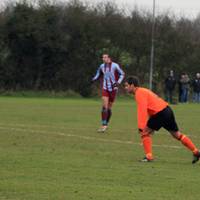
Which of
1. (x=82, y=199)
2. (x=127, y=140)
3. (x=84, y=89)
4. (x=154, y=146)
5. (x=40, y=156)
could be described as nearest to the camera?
(x=82, y=199)

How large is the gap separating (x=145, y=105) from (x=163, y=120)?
437mm

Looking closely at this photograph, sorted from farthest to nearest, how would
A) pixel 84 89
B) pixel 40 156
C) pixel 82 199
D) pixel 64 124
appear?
pixel 84 89, pixel 64 124, pixel 40 156, pixel 82 199

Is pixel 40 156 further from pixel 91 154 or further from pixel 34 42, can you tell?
pixel 34 42

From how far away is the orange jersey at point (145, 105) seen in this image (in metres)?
11.8

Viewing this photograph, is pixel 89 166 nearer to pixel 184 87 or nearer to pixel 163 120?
pixel 163 120

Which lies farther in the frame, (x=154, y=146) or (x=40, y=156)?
(x=154, y=146)

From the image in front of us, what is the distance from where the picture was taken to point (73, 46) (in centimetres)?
4681

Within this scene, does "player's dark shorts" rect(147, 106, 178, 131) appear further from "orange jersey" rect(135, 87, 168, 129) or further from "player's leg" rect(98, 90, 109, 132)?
"player's leg" rect(98, 90, 109, 132)

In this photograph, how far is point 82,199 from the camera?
26.5 feet

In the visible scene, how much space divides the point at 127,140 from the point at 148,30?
108ft

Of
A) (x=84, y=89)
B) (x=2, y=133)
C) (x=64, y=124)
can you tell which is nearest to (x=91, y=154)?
(x=2, y=133)

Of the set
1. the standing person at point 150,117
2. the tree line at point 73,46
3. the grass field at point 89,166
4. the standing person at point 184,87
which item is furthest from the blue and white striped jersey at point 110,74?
the tree line at point 73,46

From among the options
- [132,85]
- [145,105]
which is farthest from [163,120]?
[132,85]

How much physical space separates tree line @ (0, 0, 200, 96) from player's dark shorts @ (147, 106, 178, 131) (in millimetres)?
33703
